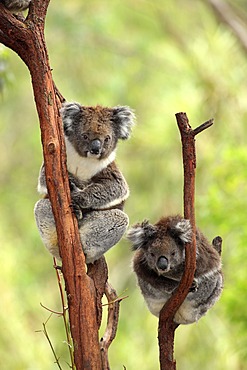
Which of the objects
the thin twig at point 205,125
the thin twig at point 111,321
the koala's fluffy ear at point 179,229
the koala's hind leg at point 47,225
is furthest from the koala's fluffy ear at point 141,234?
the thin twig at point 205,125

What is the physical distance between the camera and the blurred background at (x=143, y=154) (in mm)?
9023

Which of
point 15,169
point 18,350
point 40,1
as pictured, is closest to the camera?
point 40,1

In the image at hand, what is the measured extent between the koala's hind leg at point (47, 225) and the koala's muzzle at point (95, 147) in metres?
0.39

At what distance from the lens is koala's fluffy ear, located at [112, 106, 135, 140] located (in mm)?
4824

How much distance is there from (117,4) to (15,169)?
4513 millimetres

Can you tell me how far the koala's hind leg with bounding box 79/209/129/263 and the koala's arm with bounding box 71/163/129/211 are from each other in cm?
7

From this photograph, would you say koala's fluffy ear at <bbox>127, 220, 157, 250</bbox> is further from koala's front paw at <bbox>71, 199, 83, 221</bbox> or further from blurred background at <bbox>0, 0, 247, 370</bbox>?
blurred background at <bbox>0, 0, 247, 370</bbox>

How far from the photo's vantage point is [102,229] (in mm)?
4402

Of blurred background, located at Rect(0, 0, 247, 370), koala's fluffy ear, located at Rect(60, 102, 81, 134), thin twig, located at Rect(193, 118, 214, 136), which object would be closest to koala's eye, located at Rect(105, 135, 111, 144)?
koala's fluffy ear, located at Rect(60, 102, 81, 134)

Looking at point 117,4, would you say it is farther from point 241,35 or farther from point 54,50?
point 241,35

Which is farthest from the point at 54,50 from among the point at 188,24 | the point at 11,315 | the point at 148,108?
the point at 11,315

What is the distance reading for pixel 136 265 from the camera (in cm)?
459

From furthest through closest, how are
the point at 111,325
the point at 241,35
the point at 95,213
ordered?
the point at 241,35
the point at 95,213
the point at 111,325

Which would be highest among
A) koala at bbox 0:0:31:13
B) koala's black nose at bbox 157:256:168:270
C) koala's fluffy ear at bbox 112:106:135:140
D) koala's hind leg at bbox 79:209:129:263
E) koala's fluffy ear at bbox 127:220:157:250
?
koala at bbox 0:0:31:13
